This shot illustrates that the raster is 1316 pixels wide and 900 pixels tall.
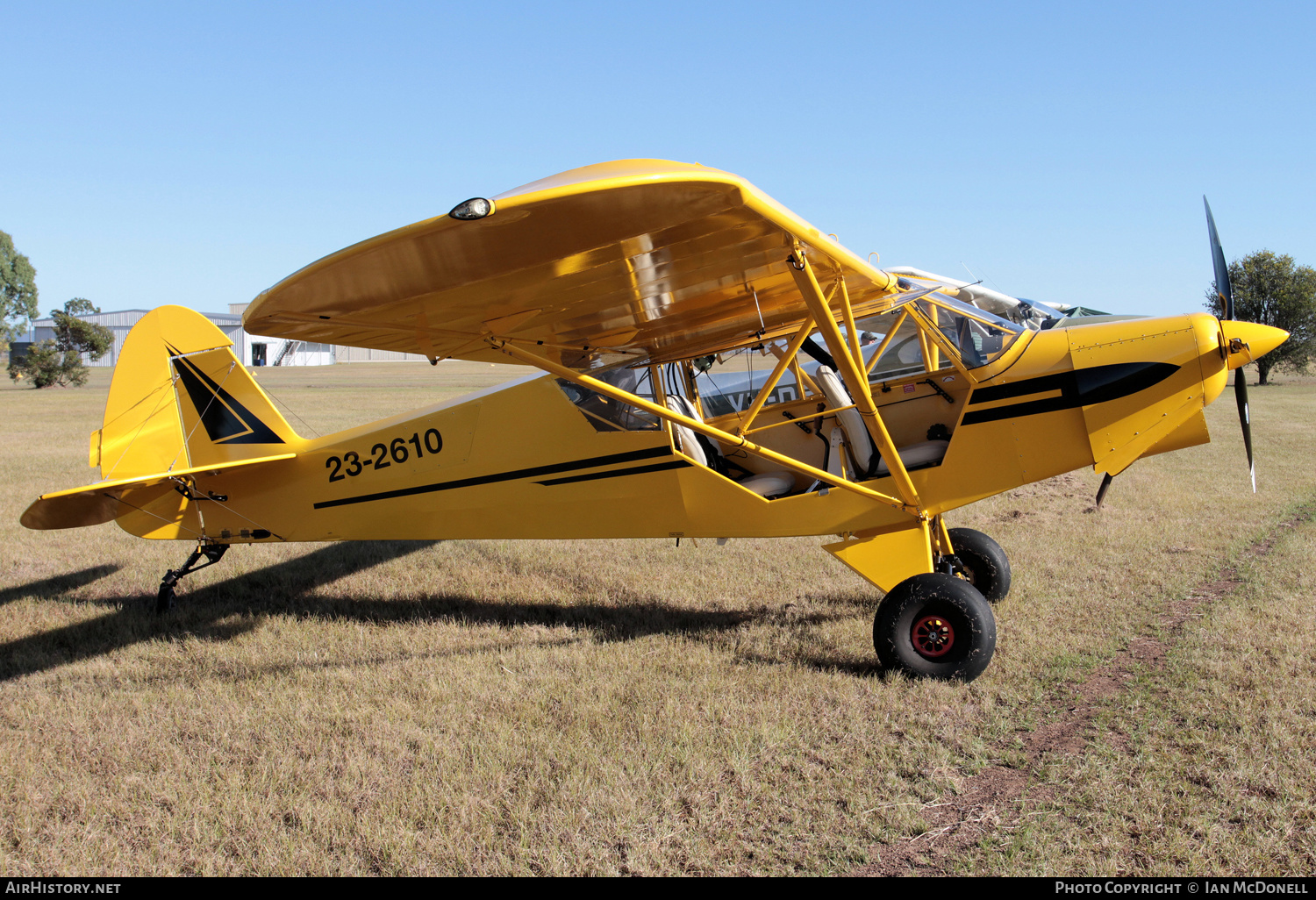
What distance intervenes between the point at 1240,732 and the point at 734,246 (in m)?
3.39

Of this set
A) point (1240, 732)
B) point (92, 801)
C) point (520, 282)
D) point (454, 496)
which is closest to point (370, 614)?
point (454, 496)

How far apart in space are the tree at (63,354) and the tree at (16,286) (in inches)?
1827

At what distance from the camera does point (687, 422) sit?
4.72 metres

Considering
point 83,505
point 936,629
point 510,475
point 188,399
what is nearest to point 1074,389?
point 936,629

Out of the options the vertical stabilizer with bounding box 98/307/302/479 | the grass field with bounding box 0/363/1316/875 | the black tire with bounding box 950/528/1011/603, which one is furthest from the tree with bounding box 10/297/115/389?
the black tire with bounding box 950/528/1011/603

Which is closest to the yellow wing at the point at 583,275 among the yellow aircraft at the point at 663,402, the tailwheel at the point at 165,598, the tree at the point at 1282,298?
the yellow aircraft at the point at 663,402

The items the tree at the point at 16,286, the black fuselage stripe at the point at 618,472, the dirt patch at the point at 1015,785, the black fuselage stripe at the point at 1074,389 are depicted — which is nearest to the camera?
the dirt patch at the point at 1015,785

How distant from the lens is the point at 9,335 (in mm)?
75938

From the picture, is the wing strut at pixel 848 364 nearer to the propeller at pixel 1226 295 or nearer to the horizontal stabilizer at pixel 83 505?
the propeller at pixel 1226 295

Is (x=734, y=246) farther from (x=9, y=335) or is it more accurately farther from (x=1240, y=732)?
(x=9, y=335)

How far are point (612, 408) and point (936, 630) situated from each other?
2.56 m

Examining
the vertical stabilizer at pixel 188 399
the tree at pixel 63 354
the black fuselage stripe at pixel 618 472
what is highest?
the tree at pixel 63 354

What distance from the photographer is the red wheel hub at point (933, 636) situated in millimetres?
4609

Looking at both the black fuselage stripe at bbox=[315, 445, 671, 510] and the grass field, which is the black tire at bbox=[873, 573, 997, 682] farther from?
the black fuselage stripe at bbox=[315, 445, 671, 510]
